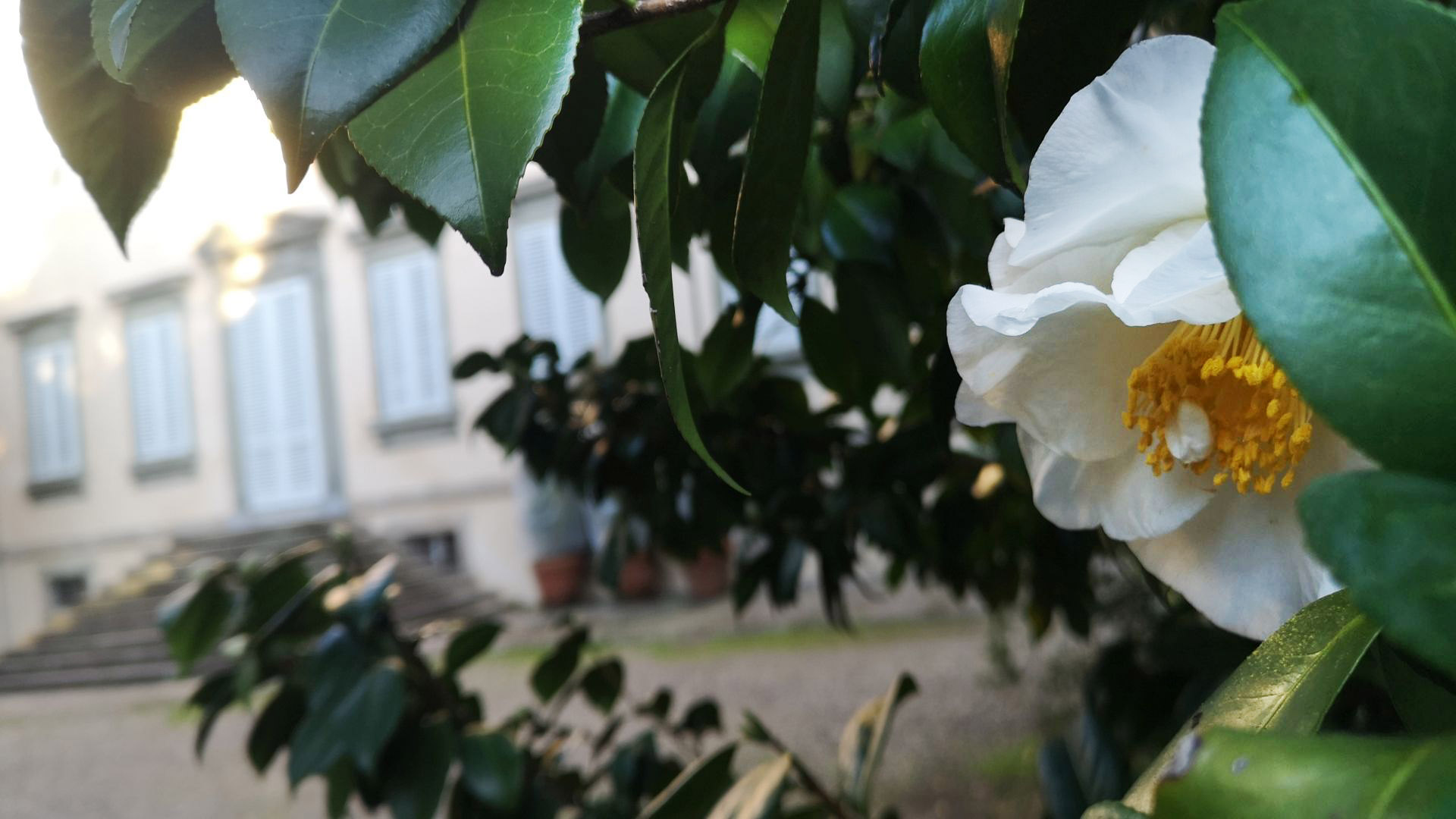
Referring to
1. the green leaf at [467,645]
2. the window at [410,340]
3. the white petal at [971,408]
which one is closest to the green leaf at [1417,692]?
the white petal at [971,408]

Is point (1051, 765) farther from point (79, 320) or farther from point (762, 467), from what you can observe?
point (79, 320)

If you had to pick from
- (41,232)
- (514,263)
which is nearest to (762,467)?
(514,263)

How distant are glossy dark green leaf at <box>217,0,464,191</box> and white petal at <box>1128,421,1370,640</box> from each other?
22cm

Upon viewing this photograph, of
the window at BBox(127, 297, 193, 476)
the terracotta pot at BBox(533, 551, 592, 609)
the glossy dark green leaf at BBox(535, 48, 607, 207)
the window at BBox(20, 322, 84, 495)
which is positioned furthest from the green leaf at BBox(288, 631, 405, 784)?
the window at BBox(20, 322, 84, 495)

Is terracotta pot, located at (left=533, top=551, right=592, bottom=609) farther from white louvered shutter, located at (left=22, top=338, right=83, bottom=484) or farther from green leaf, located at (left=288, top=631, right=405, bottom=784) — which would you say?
green leaf, located at (left=288, top=631, right=405, bottom=784)

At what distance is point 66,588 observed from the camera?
8.20 meters

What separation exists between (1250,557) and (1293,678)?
77 millimetres

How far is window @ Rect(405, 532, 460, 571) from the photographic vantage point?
279 inches

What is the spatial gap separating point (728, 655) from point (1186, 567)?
175 inches

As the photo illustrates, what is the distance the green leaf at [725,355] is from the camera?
58cm

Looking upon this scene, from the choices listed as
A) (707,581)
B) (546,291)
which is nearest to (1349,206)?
(707,581)

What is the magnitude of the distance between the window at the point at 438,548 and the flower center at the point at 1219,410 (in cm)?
713

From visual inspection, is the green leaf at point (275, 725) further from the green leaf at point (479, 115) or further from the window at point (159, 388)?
the window at point (159, 388)

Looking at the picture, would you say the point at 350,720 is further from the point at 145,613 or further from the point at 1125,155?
the point at 145,613
